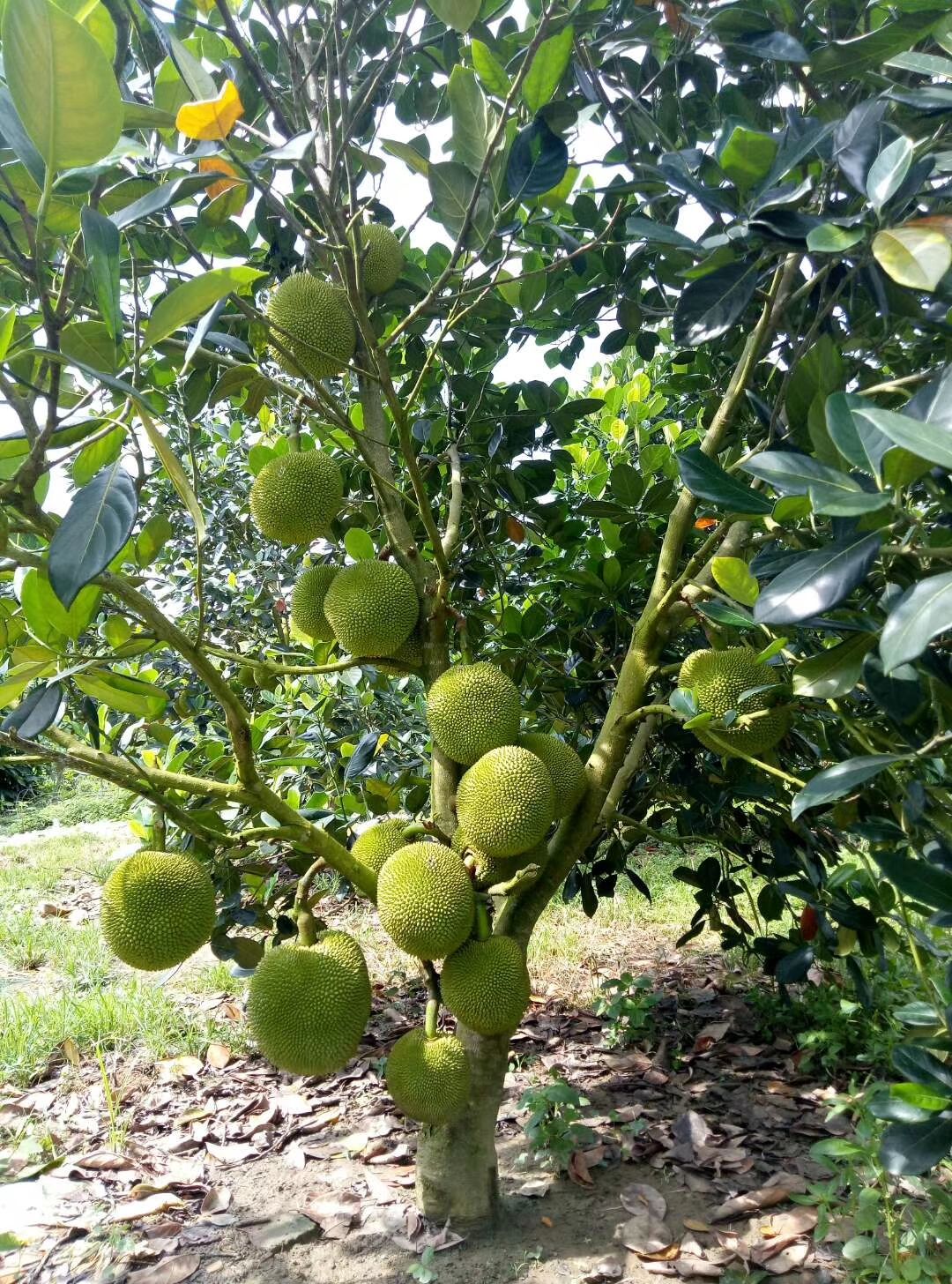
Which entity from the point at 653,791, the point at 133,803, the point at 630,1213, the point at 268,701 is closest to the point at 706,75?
the point at 653,791

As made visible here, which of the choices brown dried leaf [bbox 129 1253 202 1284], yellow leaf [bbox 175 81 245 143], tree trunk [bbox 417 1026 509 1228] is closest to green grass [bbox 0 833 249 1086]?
brown dried leaf [bbox 129 1253 202 1284]

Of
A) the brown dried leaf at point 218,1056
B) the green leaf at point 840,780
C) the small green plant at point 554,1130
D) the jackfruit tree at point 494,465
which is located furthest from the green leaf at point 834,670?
the brown dried leaf at point 218,1056

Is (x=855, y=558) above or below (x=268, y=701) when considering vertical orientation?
above

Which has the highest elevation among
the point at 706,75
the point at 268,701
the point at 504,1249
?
the point at 706,75

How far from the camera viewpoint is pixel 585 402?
1.71m

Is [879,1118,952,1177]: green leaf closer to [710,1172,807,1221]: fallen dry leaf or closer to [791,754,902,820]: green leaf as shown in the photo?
[791,754,902,820]: green leaf

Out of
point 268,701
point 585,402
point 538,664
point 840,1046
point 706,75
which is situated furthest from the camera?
point 268,701

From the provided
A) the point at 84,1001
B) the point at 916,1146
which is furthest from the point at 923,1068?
the point at 84,1001

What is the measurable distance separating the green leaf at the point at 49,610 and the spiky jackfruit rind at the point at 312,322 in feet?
1.49

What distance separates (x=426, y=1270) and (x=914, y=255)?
144 centimetres

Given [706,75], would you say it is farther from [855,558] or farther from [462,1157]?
[462,1157]

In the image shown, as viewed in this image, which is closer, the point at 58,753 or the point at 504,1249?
the point at 58,753

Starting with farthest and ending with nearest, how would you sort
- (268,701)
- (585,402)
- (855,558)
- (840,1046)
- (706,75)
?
(268,701) < (840,1046) < (585,402) < (706,75) < (855,558)

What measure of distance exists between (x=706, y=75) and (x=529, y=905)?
1.32 metres
